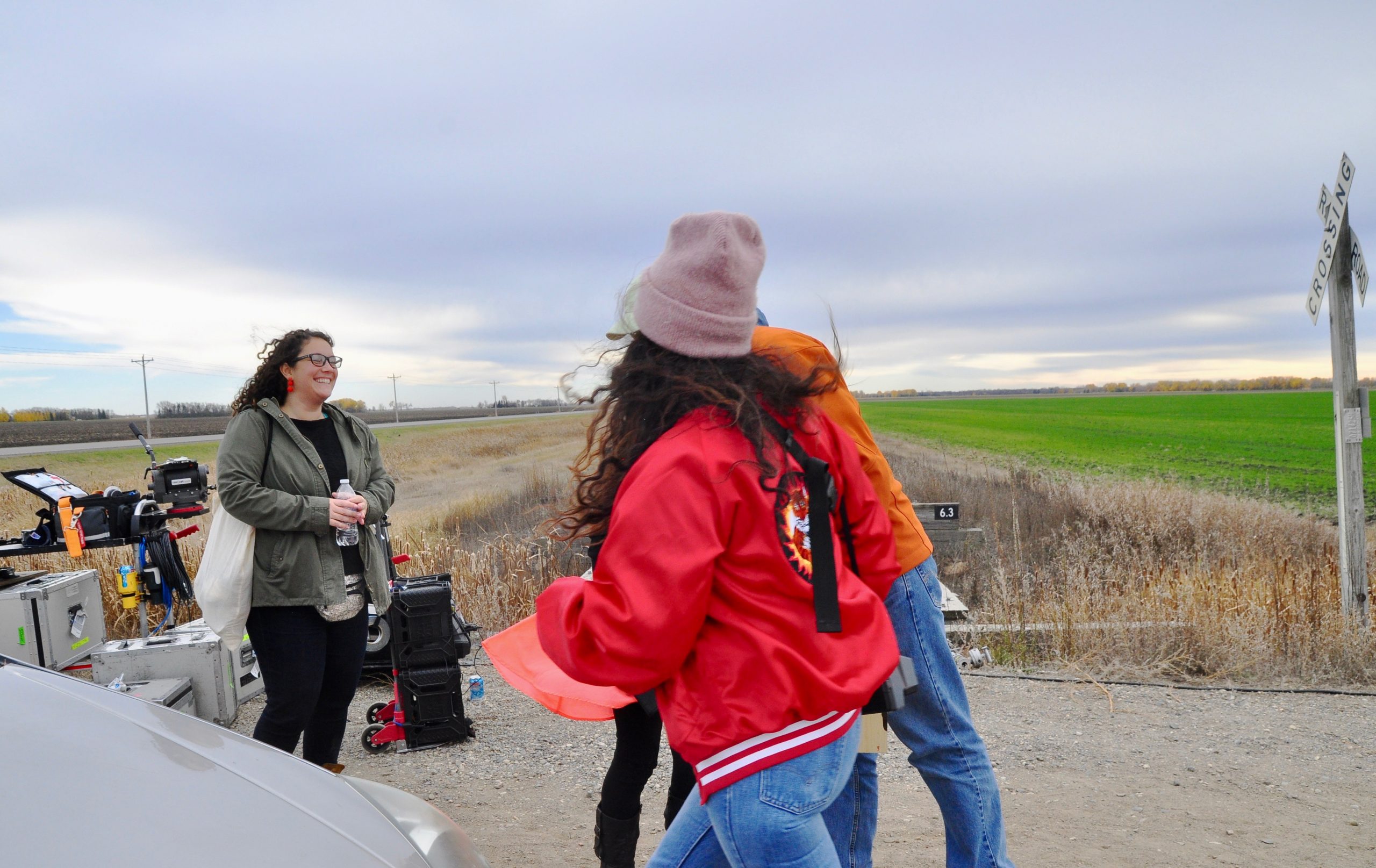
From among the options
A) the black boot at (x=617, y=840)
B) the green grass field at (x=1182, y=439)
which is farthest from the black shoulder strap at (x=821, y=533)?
the green grass field at (x=1182, y=439)

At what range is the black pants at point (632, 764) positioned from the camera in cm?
246

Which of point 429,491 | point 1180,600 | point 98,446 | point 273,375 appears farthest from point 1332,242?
point 98,446

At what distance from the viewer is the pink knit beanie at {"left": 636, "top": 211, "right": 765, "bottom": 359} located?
1.61 m

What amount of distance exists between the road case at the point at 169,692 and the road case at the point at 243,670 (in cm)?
28

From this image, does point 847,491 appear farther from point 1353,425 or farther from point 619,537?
point 1353,425

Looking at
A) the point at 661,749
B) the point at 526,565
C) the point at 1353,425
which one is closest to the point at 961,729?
the point at 661,749

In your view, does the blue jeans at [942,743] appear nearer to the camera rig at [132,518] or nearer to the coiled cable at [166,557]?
the camera rig at [132,518]

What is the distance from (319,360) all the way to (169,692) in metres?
2.23

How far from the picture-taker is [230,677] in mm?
4801

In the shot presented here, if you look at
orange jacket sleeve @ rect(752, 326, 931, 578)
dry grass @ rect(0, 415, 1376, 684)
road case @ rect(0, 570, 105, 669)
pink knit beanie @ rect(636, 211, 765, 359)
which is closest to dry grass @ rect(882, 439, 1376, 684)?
dry grass @ rect(0, 415, 1376, 684)

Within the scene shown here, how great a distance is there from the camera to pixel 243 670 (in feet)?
16.4

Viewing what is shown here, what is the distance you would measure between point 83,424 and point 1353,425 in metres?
49.3

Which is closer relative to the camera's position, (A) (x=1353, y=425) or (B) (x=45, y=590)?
(B) (x=45, y=590)

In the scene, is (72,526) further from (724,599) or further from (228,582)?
(724,599)
